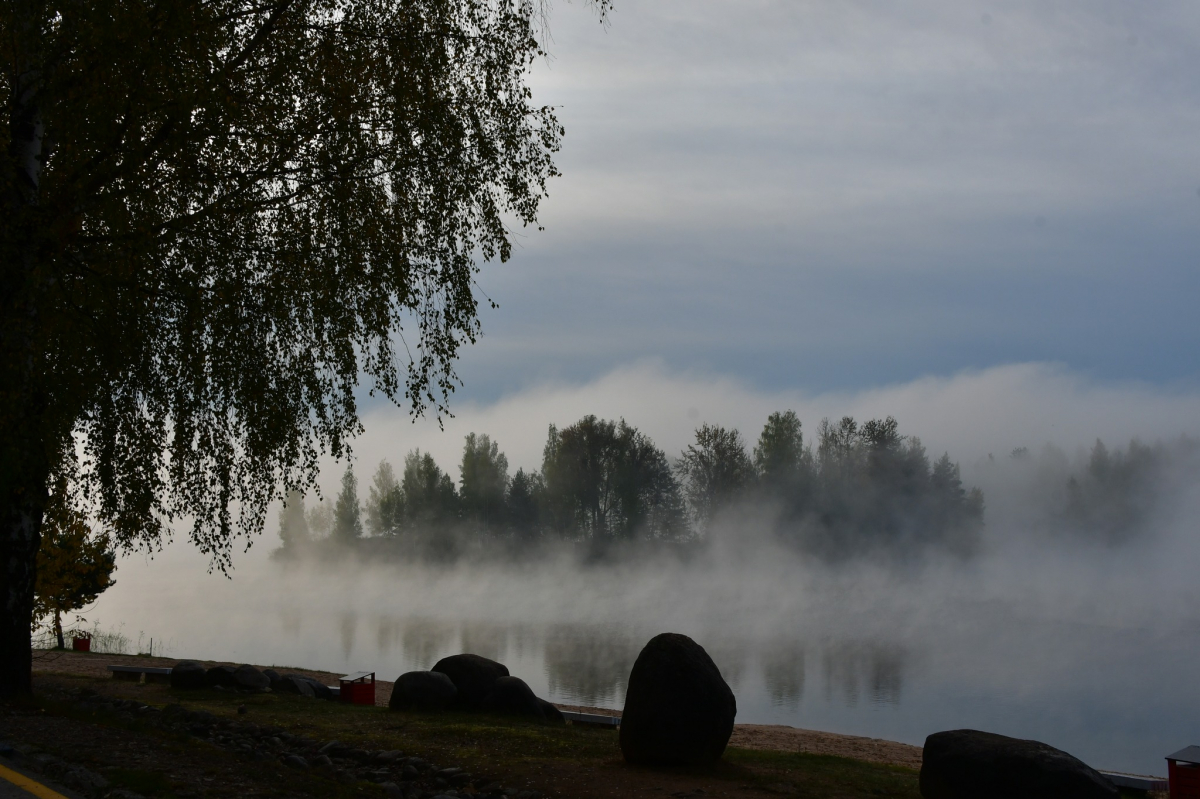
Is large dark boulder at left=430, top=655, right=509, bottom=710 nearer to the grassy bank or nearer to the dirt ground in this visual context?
the grassy bank

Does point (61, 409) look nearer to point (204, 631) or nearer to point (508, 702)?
point (508, 702)

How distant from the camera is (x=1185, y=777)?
13.6 m

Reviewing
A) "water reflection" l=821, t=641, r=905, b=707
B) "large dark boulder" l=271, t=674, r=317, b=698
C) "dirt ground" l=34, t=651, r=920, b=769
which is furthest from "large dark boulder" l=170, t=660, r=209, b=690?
"water reflection" l=821, t=641, r=905, b=707

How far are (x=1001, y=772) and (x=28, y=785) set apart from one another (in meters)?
9.74

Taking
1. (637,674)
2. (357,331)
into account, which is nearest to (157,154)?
(357,331)

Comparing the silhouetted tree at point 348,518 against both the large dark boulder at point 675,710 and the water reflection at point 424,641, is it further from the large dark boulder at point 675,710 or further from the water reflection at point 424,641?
the large dark boulder at point 675,710

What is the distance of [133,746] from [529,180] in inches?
346

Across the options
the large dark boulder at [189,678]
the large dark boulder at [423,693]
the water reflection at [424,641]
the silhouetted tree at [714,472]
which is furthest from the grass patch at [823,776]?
the silhouetted tree at [714,472]

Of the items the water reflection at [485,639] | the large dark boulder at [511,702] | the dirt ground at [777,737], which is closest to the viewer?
the large dark boulder at [511,702]

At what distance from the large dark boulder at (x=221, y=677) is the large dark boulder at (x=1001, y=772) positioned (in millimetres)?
15051

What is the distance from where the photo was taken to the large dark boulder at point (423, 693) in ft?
59.3

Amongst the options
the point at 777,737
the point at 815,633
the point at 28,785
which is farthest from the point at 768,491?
the point at 28,785

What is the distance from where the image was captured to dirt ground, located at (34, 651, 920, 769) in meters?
21.2

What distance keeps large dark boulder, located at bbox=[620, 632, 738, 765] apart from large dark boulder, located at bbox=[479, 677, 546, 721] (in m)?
5.40
